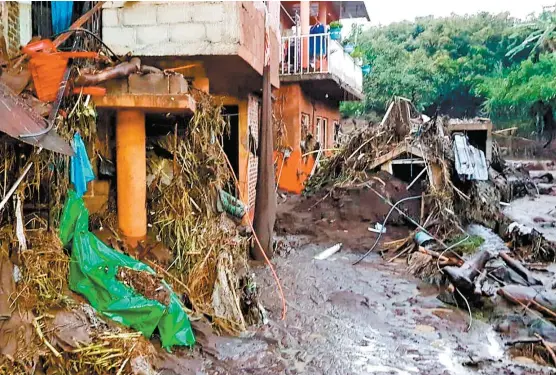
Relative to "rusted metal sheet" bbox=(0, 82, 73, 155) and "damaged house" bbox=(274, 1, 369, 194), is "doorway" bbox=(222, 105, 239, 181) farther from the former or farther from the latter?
"rusted metal sheet" bbox=(0, 82, 73, 155)

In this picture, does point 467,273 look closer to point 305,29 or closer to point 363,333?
point 363,333

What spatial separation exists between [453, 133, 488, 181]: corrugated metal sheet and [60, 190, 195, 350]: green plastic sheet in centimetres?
1003

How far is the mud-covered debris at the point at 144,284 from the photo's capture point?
5.12m

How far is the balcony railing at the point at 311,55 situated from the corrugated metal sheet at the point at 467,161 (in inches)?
166

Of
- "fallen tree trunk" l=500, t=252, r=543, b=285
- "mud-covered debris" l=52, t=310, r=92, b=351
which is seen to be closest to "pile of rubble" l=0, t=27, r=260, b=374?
"mud-covered debris" l=52, t=310, r=92, b=351

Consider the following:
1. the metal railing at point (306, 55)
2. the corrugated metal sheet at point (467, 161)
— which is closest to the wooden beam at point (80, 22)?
the metal railing at point (306, 55)

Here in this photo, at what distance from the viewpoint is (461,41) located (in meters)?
36.9

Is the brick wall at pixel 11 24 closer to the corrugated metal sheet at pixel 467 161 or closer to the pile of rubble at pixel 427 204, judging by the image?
the pile of rubble at pixel 427 204

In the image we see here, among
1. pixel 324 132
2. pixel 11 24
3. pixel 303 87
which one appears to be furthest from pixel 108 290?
pixel 324 132

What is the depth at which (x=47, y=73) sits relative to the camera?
4.96 metres

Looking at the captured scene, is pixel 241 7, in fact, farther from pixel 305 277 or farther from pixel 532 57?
pixel 532 57

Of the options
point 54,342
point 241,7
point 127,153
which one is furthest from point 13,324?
point 241,7

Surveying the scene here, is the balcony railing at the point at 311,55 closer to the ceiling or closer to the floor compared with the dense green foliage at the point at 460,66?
closer to the floor

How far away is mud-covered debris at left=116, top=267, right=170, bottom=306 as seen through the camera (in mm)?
5117
